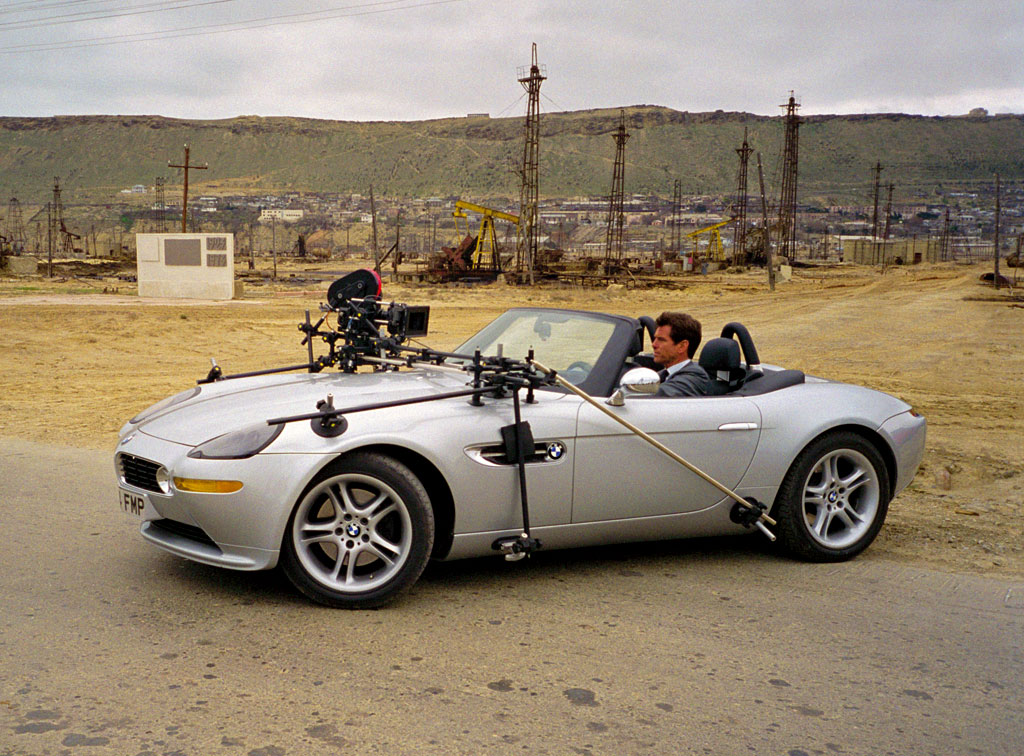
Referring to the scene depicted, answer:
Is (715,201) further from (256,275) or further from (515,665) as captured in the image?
(515,665)

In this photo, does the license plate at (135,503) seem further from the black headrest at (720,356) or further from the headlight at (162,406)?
the black headrest at (720,356)

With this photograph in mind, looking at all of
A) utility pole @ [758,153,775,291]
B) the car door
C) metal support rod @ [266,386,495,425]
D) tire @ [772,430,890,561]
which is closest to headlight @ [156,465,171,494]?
metal support rod @ [266,386,495,425]

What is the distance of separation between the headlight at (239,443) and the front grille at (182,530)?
35cm

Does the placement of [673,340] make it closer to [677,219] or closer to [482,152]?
[677,219]

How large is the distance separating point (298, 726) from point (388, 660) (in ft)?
2.16

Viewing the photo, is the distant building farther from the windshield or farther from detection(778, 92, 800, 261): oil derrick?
the windshield

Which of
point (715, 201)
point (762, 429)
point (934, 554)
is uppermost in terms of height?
point (715, 201)

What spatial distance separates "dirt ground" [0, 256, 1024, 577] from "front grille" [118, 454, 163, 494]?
398 cm

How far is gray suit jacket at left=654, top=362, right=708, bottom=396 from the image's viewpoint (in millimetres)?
5496

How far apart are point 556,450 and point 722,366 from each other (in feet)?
4.17

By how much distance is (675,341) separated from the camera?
618cm

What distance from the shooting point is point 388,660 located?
4043 millimetres

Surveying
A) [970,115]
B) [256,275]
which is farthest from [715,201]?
[256,275]

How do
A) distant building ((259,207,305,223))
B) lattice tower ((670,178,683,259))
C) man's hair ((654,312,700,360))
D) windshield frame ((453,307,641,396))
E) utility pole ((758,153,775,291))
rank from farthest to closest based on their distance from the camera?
distant building ((259,207,305,223)) < lattice tower ((670,178,683,259)) < utility pole ((758,153,775,291)) < man's hair ((654,312,700,360)) < windshield frame ((453,307,641,396))
